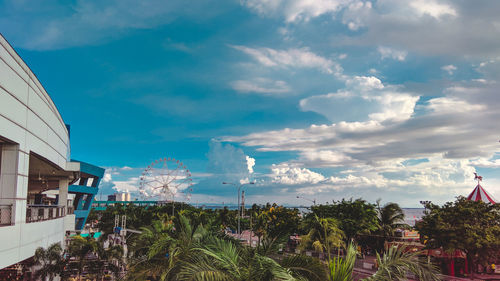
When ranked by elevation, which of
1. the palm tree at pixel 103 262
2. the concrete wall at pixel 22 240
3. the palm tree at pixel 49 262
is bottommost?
the palm tree at pixel 103 262

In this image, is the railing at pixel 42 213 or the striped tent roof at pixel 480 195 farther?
the striped tent roof at pixel 480 195

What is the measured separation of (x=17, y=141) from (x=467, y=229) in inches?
1264

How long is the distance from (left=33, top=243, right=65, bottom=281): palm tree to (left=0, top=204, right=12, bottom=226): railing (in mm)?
5043

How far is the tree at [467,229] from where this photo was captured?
32094mm

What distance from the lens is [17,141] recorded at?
15445 mm

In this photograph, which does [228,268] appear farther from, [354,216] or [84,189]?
[84,189]

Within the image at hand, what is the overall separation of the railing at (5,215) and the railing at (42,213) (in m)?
2.33

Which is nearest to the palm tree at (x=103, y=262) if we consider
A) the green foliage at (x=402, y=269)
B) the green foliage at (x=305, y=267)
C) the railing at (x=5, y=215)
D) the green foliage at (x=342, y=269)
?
the railing at (x=5, y=215)

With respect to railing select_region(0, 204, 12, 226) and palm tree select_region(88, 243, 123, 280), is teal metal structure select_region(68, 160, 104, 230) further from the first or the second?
railing select_region(0, 204, 12, 226)

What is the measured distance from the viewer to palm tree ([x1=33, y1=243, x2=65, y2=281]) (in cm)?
2006

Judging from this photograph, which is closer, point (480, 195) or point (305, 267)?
point (305, 267)

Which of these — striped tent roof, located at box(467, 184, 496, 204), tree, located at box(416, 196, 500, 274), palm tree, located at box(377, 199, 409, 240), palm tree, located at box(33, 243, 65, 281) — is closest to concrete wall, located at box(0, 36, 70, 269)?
palm tree, located at box(33, 243, 65, 281)

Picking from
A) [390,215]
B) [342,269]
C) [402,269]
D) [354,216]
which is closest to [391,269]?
[402,269]

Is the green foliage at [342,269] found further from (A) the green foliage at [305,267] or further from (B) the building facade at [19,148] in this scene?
(B) the building facade at [19,148]
